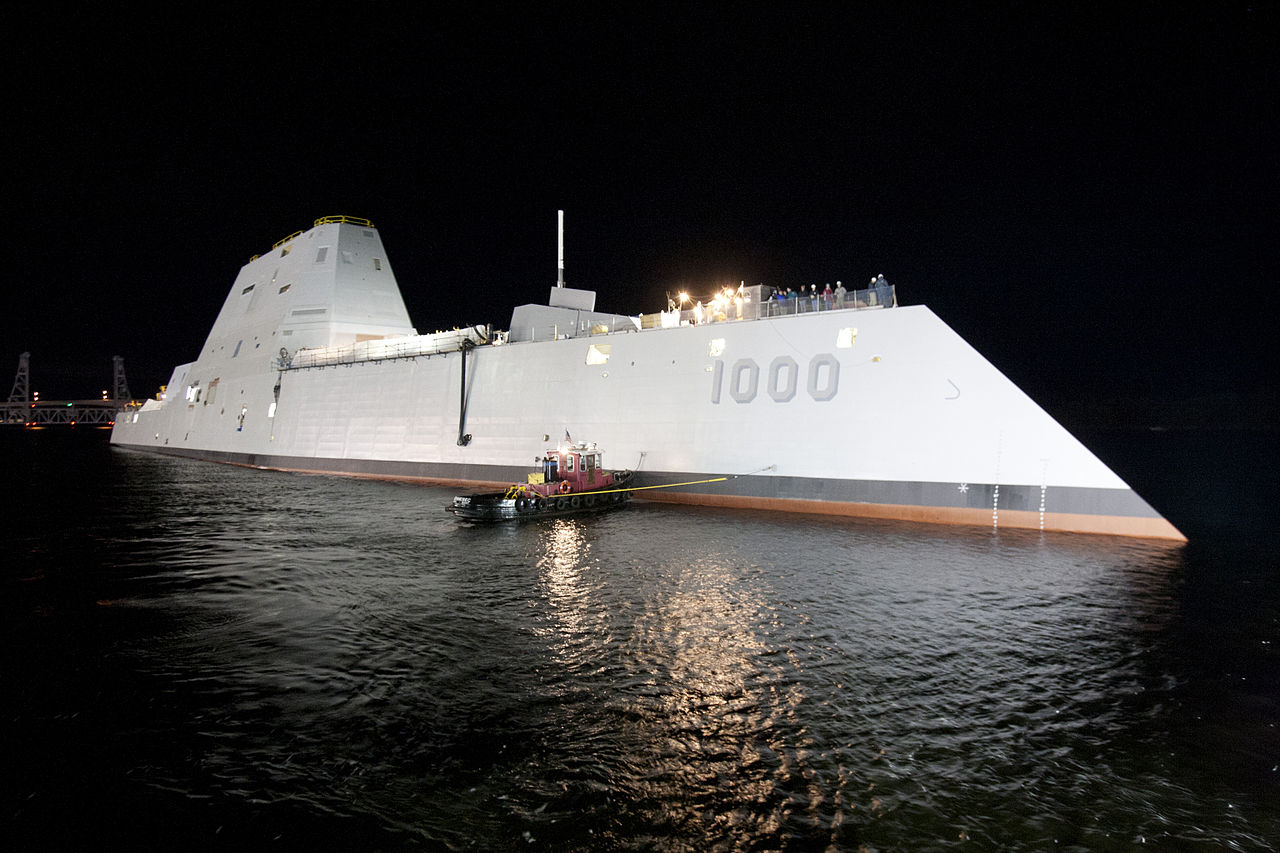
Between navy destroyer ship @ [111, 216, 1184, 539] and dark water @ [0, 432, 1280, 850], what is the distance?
3735 mm

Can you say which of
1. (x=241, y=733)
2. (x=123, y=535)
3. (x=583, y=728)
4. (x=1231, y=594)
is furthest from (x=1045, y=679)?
(x=123, y=535)

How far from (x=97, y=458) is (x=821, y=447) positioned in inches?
2203

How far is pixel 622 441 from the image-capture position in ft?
80.8

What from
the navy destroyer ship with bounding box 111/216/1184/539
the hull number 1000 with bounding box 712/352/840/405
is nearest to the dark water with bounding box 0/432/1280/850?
the navy destroyer ship with bounding box 111/216/1184/539

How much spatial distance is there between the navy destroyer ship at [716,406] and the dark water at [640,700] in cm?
373

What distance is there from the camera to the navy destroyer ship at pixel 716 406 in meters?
18.3

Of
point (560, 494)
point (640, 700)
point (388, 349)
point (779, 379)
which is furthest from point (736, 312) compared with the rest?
point (388, 349)

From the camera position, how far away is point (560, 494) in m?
21.4

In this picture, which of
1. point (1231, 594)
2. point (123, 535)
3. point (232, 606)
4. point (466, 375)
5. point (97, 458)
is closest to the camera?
point (232, 606)

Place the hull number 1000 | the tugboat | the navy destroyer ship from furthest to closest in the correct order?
the hull number 1000 < the tugboat < the navy destroyer ship

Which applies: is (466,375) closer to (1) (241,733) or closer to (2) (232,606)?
(2) (232,606)

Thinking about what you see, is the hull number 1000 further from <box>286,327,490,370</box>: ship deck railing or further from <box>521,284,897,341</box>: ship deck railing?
<box>286,327,490,370</box>: ship deck railing

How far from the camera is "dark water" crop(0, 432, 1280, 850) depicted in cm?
534

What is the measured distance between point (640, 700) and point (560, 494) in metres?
14.2
